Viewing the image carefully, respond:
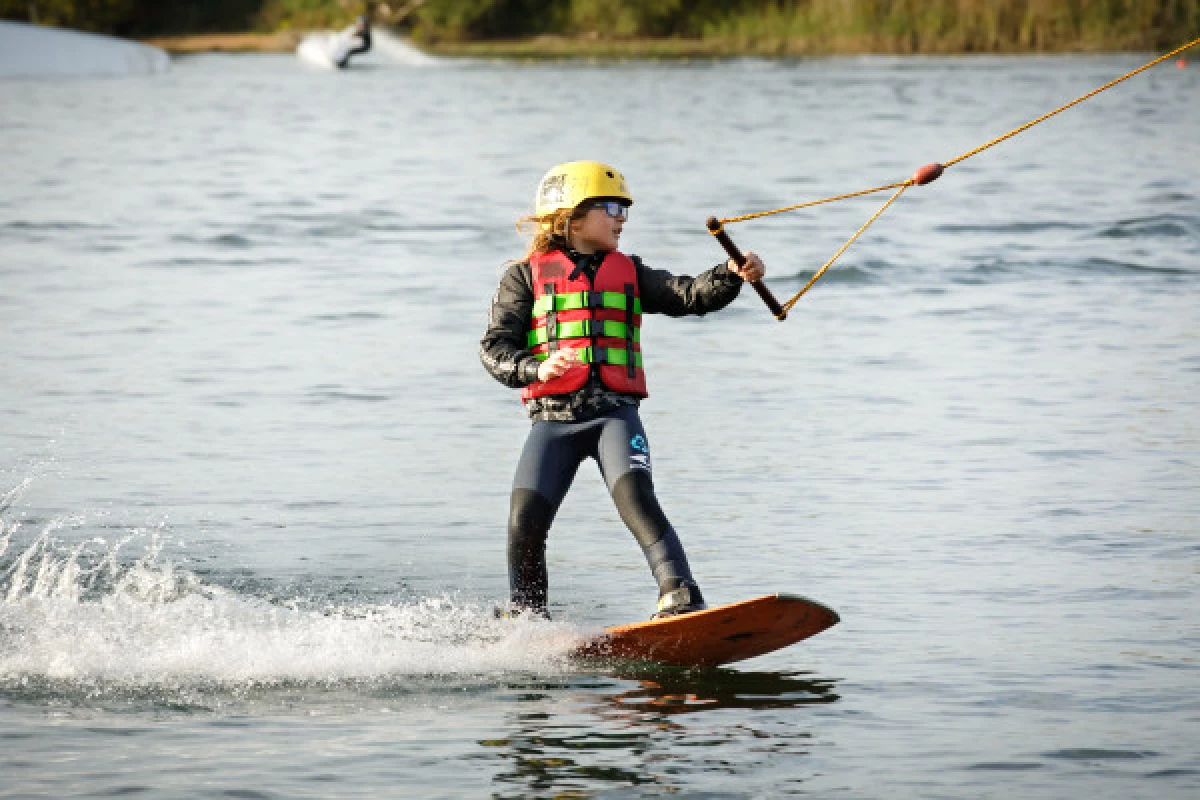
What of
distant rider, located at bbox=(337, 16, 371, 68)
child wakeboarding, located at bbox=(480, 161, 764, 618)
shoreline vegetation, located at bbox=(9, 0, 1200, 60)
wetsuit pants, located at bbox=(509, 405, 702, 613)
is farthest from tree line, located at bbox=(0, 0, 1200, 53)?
wetsuit pants, located at bbox=(509, 405, 702, 613)

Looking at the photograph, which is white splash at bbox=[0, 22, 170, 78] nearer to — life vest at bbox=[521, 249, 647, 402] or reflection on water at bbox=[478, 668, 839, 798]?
life vest at bbox=[521, 249, 647, 402]

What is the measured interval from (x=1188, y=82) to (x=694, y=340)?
38.8 meters

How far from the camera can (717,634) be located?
Result: 268 inches

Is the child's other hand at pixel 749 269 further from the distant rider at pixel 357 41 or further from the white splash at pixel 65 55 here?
the distant rider at pixel 357 41

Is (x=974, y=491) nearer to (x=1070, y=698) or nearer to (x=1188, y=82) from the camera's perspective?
(x=1070, y=698)

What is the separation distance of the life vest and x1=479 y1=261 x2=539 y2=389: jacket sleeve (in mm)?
50

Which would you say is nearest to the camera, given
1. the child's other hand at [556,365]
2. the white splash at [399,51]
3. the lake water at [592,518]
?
the lake water at [592,518]

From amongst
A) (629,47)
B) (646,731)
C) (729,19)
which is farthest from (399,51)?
(646,731)

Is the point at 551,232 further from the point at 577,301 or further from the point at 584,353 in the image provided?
the point at 584,353

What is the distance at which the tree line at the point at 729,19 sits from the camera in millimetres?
53438

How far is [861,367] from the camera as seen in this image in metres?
13.6

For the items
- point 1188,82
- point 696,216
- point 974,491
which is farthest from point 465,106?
point 974,491

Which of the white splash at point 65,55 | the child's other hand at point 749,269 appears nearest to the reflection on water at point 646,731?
the child's other hand at point 749,269

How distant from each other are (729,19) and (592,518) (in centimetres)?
6333
